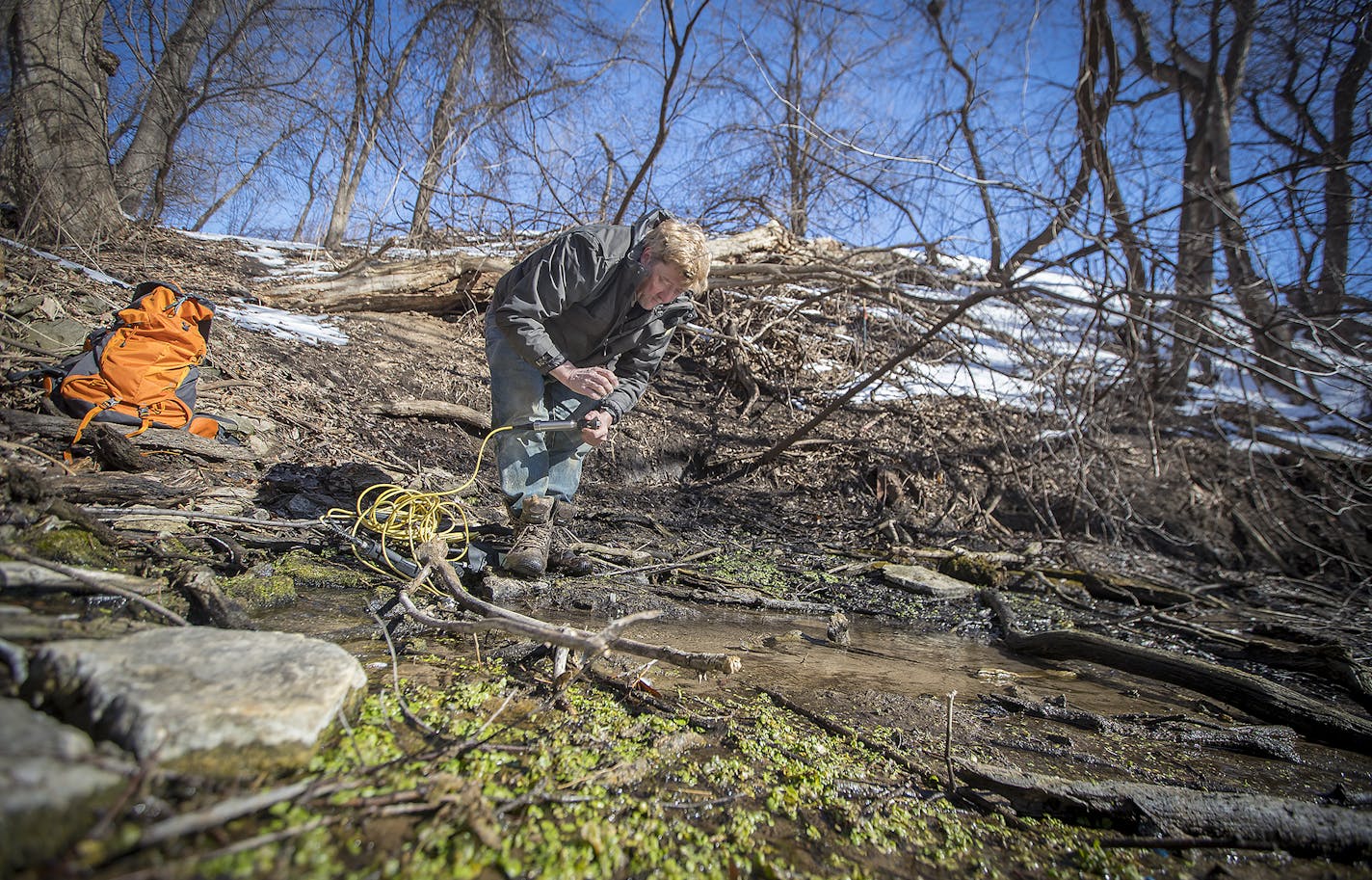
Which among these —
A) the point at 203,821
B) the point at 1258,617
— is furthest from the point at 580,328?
the point at 1258,617

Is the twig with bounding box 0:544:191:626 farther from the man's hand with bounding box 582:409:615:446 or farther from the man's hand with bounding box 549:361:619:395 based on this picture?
the man's hand with bounding box 582:409:615:446

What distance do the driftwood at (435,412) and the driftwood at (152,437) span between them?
1.29 metres

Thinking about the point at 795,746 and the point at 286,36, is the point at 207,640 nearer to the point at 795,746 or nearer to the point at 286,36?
Result: the point at 795,746

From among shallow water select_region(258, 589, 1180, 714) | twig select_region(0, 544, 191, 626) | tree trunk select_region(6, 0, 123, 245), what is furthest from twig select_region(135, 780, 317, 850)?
tree trunk select_region(6, 0, 123, 245)

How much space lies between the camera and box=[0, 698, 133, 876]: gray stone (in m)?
0.79


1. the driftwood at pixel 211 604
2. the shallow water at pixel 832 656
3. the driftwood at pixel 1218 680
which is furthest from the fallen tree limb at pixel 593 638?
the driftwood at pixel 1218 680

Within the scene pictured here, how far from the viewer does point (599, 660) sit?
2.04 metres

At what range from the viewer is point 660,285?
296cm

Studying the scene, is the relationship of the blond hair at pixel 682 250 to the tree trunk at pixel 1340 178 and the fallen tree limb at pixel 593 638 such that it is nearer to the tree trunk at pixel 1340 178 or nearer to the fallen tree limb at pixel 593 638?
the fallen tree limb at pixel 593 638

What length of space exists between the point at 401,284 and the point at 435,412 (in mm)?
2609

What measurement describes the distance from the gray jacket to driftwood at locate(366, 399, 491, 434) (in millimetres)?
1984

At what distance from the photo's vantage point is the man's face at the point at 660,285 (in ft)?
9.37

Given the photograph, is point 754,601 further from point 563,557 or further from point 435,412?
point 435,412

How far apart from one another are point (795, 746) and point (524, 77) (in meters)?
7.80
